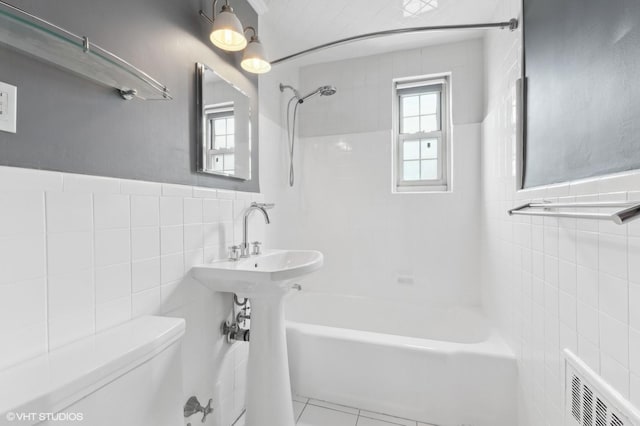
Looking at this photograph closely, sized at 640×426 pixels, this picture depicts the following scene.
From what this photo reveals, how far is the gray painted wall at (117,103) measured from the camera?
69 centimetres

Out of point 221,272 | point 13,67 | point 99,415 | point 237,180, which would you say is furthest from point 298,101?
point 99,415

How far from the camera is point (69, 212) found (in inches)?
29.1

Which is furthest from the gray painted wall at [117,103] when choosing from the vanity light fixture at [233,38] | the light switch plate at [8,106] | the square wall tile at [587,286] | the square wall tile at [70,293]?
the square wall tile at [587,286]

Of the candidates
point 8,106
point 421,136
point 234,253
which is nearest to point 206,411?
point 234,253

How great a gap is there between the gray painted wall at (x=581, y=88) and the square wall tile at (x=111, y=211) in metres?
1.39

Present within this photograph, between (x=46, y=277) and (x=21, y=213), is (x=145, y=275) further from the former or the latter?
(x=21, y=213)

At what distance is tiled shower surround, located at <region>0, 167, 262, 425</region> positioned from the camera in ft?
2.10

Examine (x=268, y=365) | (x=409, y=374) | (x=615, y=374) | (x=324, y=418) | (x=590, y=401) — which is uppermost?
(x=615, y=374)

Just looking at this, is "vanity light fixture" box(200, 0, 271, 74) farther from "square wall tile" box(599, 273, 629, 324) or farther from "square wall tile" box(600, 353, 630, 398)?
"square wall tile" box(600, 353, 630, 398)

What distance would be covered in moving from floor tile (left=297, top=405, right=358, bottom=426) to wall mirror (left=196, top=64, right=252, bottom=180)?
1.39 m

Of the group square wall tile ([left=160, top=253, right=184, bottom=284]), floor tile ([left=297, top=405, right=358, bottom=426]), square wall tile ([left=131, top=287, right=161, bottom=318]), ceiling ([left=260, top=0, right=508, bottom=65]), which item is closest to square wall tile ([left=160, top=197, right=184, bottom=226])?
square wall tile ([left=160, top=253, right=184, bottom=284])

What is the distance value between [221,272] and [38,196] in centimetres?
62

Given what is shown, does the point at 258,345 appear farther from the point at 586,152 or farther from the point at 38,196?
the point at 586,152

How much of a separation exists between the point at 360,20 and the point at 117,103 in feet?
5.58
